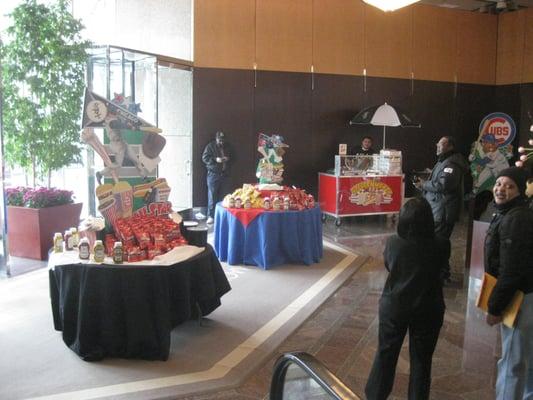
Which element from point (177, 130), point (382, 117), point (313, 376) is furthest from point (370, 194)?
point (313, 376)

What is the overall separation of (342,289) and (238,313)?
1.36 meters

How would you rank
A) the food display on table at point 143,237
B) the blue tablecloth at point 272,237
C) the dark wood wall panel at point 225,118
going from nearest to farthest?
1. the food display on table at point 143,237
2. the blue tablecloth at point 272,237
3. the dark wood wall panel at point 225,118

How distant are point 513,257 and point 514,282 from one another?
13 cm

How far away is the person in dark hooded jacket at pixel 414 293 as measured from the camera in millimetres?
2793

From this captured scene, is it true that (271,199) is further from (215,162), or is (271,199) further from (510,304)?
(510,304)

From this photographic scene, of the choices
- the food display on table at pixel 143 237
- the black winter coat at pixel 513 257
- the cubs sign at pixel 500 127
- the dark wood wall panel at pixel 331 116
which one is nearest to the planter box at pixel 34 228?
the food display on table at pixel 143 237

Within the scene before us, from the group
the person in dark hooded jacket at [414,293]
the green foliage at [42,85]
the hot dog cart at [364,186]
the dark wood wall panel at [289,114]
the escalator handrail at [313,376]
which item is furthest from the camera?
the dark wood wall panel at [289,114]

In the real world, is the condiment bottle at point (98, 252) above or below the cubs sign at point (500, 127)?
below

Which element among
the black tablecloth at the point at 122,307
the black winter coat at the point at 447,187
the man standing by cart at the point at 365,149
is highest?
the man standing by cart at the point at 365,149

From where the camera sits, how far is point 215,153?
32.1ft

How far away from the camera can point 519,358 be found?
110 inches

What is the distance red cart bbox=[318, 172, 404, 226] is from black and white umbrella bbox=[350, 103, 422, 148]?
114 centimetres

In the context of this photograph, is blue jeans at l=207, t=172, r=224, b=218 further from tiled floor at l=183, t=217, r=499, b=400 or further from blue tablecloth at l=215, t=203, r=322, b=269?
tiled floor at l=183, t=217, r=499, b=400

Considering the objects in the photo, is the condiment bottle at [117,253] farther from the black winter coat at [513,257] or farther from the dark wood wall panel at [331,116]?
the dark wood wall panel at [331,116]
